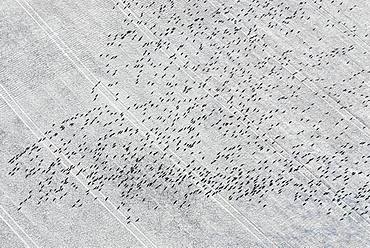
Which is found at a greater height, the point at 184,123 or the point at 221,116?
the point at 221,116

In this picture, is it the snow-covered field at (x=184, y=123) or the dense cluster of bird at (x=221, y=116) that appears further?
the dense cluster of bird at (x=221, y=116)

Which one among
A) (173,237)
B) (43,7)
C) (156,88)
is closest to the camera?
(173,237)

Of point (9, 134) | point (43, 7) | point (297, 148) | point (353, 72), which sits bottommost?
point (9, 134)

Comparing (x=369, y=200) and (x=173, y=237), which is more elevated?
(x=369, y=200)

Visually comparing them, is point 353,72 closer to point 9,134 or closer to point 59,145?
point 59,145

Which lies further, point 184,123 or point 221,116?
point 221,116

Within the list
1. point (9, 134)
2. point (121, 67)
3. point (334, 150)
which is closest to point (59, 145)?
point (9, 134)

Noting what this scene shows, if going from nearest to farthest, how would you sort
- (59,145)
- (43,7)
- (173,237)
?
1. (173,237)
2. (59,145)
3. (43,7)

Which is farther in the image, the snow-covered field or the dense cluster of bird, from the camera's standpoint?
the dense cluster of bird
